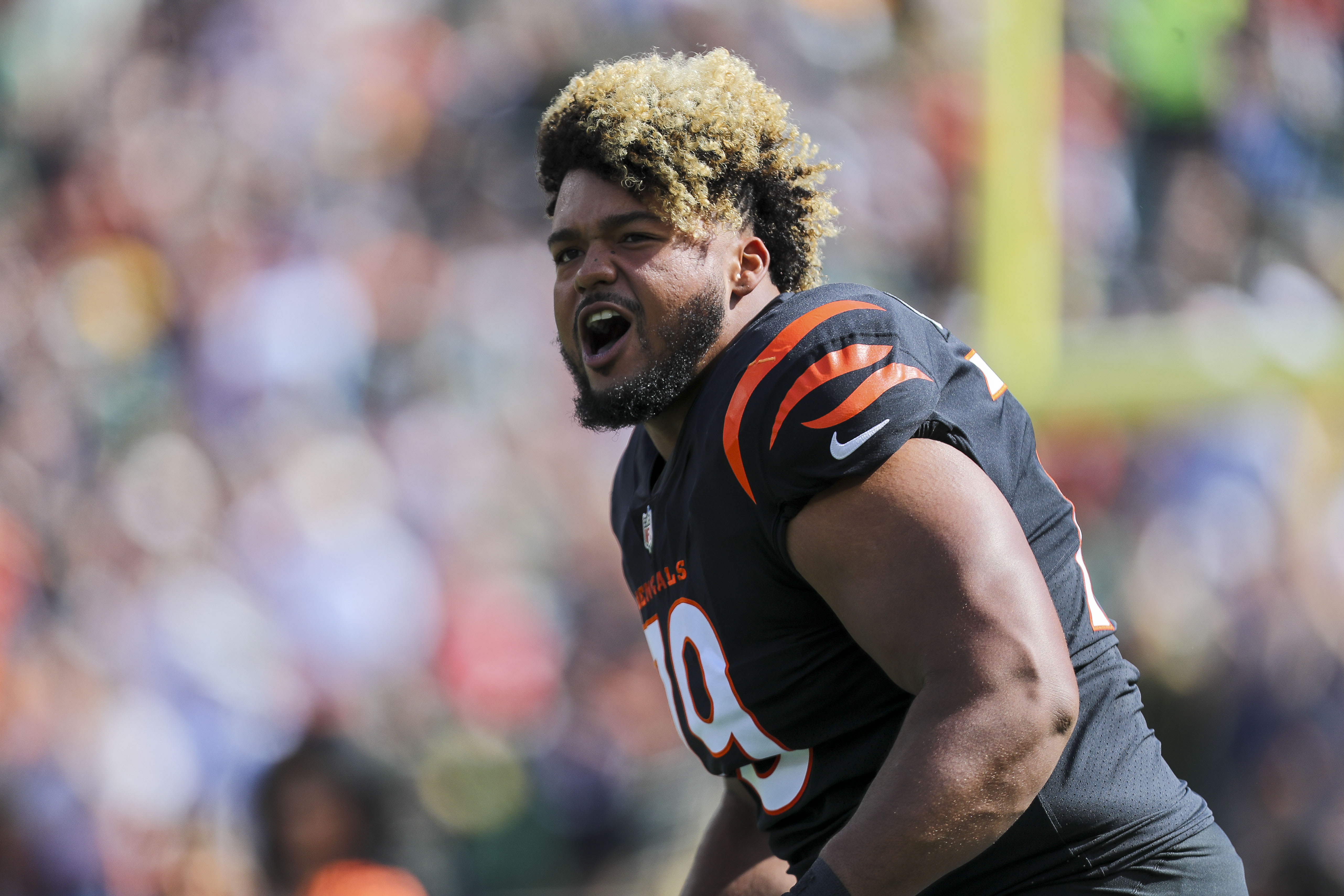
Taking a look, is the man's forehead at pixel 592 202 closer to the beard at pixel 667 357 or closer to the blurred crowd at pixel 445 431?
the beard at pixel 667 357

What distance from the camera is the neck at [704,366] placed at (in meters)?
1.93

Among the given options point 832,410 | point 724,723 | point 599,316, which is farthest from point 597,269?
point 724,723

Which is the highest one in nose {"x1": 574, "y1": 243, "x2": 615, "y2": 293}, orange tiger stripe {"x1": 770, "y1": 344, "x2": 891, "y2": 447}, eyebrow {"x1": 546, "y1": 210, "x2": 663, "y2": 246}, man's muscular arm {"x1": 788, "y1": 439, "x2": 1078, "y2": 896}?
eyebrow {"x1": 546, "y1": 210, "x2": 663, "y2": 246}

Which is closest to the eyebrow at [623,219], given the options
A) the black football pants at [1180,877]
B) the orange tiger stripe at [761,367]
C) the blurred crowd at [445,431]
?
the orange tiger stripe at [761,367]

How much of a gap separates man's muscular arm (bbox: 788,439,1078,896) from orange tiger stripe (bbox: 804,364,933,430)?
0.08m

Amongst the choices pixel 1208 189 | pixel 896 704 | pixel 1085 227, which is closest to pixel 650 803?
pixel 1085 227

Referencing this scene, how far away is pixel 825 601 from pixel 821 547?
103 millimetres

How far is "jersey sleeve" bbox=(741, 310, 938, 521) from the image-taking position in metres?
1.51

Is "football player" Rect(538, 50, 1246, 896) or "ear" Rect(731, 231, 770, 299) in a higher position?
"ear" Rect(731, 231, 770, 299)

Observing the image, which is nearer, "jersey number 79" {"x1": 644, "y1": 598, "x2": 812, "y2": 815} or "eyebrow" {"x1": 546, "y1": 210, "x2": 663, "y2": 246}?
"jersey number 79" {"x1": 644, "y1": 598, "x2": 812, "y2": 815}

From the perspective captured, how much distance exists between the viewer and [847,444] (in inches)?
59.3

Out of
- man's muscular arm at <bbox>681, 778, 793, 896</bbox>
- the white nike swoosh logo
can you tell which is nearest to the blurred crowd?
man's muscular arm at <bbox>681, 778, 793, 896</bbox>

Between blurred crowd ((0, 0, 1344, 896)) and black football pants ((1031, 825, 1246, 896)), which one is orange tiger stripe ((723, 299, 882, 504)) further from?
blurred crowd ((0, 0, 1344, 896))

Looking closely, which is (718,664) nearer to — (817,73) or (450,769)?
(450,769)
